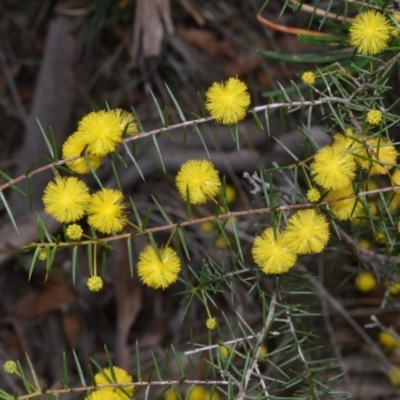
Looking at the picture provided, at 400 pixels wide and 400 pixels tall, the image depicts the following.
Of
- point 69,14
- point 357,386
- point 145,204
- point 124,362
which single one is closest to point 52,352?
point 124,362

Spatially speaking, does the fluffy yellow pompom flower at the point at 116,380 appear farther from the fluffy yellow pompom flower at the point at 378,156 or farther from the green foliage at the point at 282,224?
the fluffy yellow pompom flower at the point at 378,156

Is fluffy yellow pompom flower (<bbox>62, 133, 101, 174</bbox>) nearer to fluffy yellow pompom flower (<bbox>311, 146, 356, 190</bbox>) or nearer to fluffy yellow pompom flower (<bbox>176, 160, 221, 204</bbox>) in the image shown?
fluffy yellow pompom flower (<bbox>176, 160, 221, 204</bbox>)

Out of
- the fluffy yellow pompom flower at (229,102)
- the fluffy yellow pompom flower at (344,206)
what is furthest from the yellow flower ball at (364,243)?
the fluffy yellow pompom flower at (229,102)

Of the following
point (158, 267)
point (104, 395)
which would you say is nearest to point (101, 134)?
point (158, 267)

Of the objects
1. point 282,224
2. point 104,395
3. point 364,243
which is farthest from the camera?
point 364,243

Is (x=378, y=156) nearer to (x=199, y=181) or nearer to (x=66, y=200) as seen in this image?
(x=199, y=181)

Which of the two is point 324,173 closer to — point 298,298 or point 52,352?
point 298,298

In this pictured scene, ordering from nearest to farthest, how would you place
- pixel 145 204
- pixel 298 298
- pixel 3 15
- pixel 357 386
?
pixel 298 298
pixel 357 386
pixel 145 204
pixel 3 15
